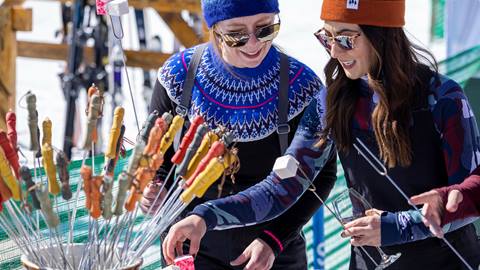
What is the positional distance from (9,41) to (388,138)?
4.09 meters

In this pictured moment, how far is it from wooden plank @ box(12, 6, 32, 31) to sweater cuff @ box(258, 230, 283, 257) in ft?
12.4

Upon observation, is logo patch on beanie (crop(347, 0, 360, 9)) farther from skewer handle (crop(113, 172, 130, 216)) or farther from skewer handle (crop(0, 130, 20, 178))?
skewer handle (crop(0, 130, 20, 178))

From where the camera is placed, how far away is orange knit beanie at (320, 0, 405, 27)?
2.48 m

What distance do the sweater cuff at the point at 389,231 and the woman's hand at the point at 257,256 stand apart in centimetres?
37

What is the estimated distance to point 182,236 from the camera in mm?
2445

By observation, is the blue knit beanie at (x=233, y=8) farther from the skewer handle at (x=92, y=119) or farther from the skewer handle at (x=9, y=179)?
the skewer handle at (x=9, y=179)

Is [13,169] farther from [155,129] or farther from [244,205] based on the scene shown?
[244,205]

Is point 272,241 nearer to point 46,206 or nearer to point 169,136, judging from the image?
point 169,136

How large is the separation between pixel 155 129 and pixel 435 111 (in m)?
0.72

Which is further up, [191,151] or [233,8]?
[233,8]

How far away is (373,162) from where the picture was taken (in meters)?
2.54

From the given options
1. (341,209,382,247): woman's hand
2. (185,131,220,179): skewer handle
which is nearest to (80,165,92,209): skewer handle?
(185,131,220,179): skewer handle

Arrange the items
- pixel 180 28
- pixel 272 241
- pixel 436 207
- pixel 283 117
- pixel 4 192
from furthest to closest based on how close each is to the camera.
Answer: pixel 180 28
pixel 283 117
pixel 272 241
pixel 436 207
pixel 4 192

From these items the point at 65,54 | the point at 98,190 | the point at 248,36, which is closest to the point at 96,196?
the point at 98,190
